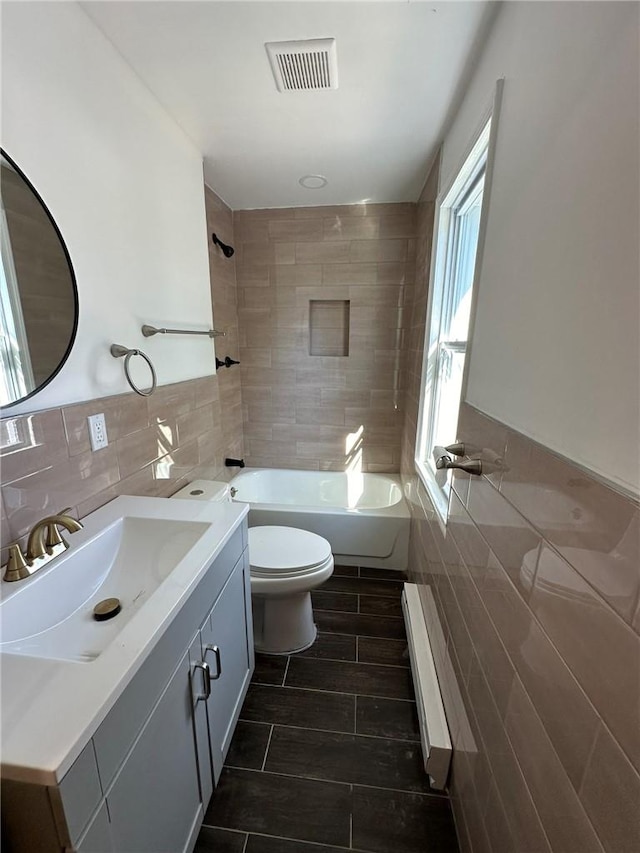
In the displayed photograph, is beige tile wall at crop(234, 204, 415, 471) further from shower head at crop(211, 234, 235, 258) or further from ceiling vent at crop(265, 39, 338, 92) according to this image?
ceiling vent at crop(265, 39, 338, 92)

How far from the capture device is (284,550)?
1749 millimetres

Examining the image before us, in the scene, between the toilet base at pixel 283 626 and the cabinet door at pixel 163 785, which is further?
the toilet base at pixel 283 626

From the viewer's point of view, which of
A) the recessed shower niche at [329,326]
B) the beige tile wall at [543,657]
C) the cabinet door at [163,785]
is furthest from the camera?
the recessed shower niche at [329,326]

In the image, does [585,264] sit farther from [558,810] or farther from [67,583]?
[67,583]

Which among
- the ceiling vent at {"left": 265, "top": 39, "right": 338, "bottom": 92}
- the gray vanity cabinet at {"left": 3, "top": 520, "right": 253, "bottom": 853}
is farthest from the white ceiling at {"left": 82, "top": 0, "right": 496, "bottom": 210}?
the gray vanity cabinet at {"left": 3, "top": 520, "right": 253, "bottom": 853}

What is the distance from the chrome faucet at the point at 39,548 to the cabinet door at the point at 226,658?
45 cm

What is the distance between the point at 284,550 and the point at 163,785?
970 millimetres

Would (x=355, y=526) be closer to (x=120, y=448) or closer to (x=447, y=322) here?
(x=447, y=322)

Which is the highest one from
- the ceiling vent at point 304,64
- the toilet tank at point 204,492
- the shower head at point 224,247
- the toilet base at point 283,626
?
the ceiling vent at point 304,64

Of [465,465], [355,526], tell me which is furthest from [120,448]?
[355,526]

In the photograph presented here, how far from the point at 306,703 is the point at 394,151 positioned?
2.66m

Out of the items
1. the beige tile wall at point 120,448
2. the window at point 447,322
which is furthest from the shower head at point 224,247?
the window at point 447,322

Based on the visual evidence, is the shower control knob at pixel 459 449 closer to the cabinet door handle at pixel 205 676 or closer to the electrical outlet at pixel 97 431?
the cabinet door handle at pixel 205 676

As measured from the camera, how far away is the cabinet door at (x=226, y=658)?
1089 millimetres
